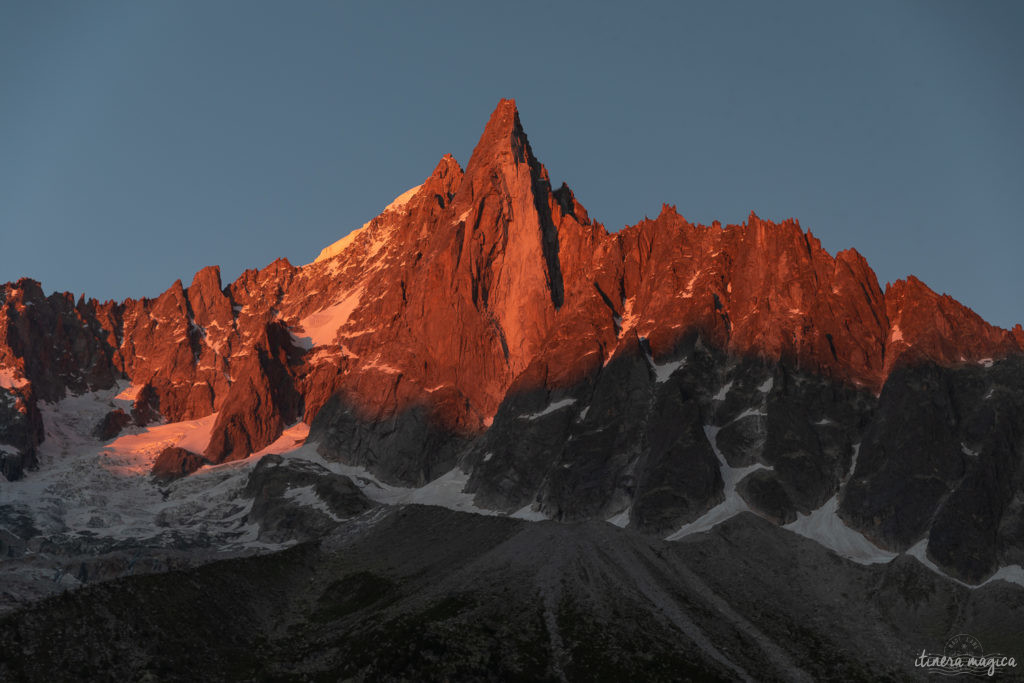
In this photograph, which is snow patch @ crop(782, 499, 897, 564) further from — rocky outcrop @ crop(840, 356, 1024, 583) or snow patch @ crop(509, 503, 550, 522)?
snow patch @ crop(509, 503, 550, 522)

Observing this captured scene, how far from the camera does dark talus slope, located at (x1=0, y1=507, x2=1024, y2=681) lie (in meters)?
112

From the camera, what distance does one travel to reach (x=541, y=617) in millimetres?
129750

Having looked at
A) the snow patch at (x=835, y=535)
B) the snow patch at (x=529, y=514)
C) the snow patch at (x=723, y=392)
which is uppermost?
the snow patch at (x=723, y=392)

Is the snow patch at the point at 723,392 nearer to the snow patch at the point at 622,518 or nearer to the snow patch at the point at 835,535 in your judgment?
the snow patch at the point at 622,518

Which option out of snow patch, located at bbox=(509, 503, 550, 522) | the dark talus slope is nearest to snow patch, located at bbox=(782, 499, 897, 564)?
the dark talus slope

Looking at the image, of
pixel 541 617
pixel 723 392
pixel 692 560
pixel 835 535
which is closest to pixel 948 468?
pixel 835 535

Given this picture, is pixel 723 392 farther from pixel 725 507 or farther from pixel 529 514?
pixel 529 514

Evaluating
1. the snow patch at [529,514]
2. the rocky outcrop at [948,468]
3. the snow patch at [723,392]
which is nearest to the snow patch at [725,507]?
the rocky outcrop at [948,468]

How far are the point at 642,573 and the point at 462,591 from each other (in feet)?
84.3

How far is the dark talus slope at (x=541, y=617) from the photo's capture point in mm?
111812

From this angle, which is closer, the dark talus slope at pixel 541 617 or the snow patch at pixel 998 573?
the dark talus slope at pixel 541 617

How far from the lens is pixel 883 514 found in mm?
154125

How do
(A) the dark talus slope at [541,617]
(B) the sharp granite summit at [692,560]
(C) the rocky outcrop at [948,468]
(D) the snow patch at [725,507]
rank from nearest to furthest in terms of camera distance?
(A) the dark talus slope at [541,617] < (B) the sharp granite summit at [692,560] < (C) the rocky outcrop at [948,468] < (D) the snow patch at [725,507]

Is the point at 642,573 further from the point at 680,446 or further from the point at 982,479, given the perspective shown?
the point at 982,479
